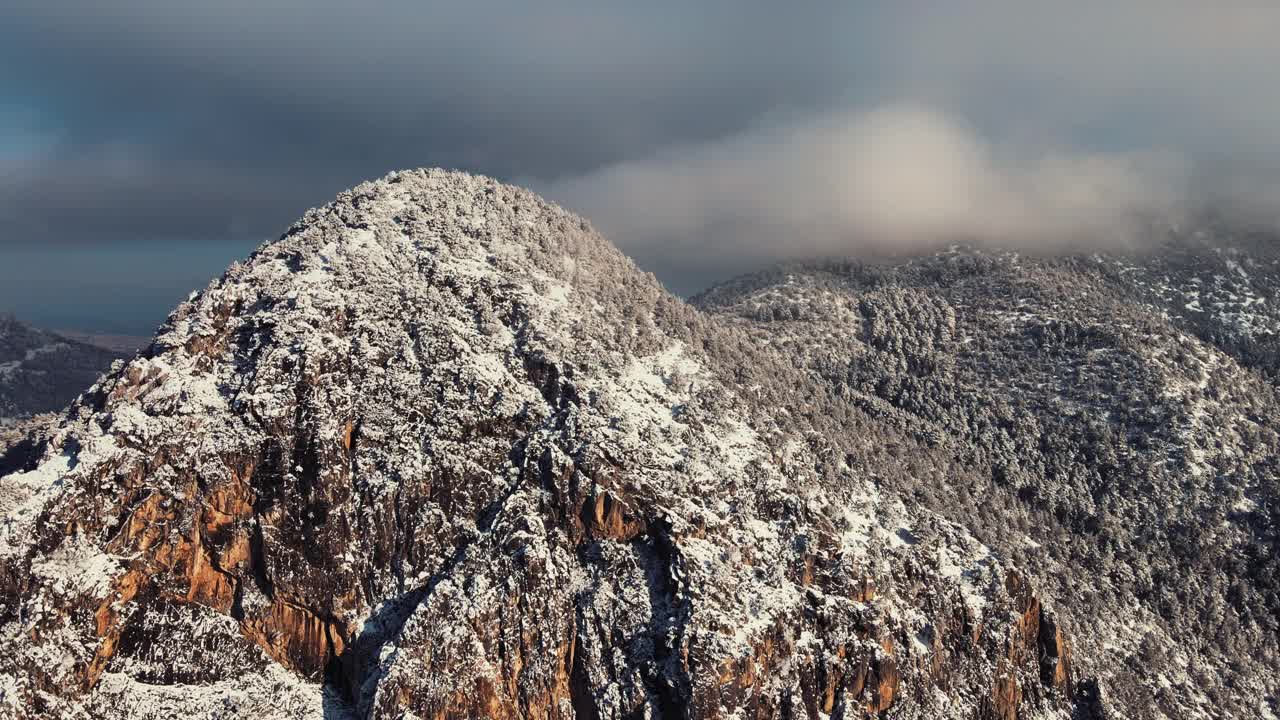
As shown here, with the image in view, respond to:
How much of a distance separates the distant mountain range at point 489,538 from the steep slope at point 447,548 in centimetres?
33

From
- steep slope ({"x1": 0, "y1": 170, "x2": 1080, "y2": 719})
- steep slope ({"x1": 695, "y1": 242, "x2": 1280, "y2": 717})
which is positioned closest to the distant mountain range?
steep slope ({"x1": 0, "y1": 170, "x2": 1080, "y2": 719})

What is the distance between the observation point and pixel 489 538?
85750mm

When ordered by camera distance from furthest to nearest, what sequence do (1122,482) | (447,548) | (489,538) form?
(1122,482) < (447,548) < (489,538)

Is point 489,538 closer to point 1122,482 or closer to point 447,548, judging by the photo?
point 447,548

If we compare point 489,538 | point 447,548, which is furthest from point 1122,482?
point 447,548

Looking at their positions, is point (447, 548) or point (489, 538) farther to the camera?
point (447, 548)

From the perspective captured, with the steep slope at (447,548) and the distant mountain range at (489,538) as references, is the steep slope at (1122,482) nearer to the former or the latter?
the distant mountain range at (489,538)

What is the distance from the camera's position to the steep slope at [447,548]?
7806 centimetres

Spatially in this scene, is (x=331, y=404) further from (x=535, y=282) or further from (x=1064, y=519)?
(x=1064, y=519)

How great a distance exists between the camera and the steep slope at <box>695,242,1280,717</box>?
4749 inches

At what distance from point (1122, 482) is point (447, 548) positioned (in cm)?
13891

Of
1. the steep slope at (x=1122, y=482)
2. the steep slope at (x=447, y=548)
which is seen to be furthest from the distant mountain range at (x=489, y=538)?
the steep slope at (x=1122, y=482)

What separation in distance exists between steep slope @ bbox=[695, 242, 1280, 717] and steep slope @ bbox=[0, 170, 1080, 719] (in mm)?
28553

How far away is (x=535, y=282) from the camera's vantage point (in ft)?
385
